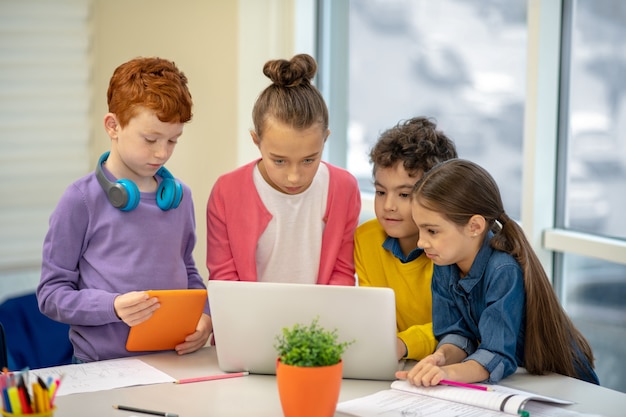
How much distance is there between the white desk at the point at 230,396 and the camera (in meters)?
1.66

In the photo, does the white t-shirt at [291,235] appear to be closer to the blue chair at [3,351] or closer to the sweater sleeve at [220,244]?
the sweater sleeve at [220,244]

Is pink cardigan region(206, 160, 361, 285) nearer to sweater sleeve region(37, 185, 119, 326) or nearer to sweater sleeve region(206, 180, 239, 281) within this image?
sweater sleeve region(206, 180, 239, 281)

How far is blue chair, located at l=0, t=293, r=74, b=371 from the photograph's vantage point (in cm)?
256

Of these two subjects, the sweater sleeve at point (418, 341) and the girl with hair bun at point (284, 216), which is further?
the girl with hair bun at point (284, 216)

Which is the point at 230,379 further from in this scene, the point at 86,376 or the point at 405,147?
the point at 405,147

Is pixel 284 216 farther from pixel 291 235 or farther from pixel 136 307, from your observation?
pixel 136 307

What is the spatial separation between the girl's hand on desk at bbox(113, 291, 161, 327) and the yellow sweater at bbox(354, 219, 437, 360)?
598 millimetres

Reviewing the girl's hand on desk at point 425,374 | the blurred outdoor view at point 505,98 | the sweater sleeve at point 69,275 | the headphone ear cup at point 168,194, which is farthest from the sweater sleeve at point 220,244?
the blurred outdoor view at point 505,98

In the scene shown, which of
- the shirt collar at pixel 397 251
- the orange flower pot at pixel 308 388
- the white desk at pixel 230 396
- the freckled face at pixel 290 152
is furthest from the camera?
the shirt collar at pixel 397 251

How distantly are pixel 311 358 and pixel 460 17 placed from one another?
1.93 metres

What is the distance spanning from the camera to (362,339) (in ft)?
5.99

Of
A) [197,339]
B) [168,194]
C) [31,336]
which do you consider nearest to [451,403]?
Result: [197,339]

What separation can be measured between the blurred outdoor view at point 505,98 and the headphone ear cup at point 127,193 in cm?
145

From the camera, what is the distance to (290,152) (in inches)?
82.9
